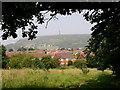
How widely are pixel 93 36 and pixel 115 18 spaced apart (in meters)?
1.17

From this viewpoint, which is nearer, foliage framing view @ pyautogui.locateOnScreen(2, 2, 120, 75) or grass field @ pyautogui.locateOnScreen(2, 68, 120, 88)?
foliage framing view @ pyautogui.locateOnScreen(2, 2, 120, 75)

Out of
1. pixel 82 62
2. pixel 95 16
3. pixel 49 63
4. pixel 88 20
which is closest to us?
pixel 95 16

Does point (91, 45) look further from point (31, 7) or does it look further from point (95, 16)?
point (31, 7)

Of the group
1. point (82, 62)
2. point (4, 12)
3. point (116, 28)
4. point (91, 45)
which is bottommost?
point (82, 62)

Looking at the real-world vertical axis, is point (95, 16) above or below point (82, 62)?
above

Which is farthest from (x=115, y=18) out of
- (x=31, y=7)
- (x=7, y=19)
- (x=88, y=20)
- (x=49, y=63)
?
(x=49, y=63)

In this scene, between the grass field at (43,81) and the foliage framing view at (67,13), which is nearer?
the foliage framing view at (67,13)

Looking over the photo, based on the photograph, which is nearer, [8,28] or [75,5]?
[75,5]

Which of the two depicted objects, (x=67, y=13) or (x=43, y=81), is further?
(x=43, y=81)

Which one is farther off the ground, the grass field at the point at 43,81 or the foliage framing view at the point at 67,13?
the foliage framing view at the point at 67,13

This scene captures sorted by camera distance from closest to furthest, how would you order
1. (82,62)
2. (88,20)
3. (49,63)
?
(88,20) < (49,63) < (82,62)

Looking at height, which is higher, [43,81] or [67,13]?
[67,13]

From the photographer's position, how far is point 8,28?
7.91m

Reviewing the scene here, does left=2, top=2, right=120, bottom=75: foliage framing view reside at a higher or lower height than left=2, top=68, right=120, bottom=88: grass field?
higher
